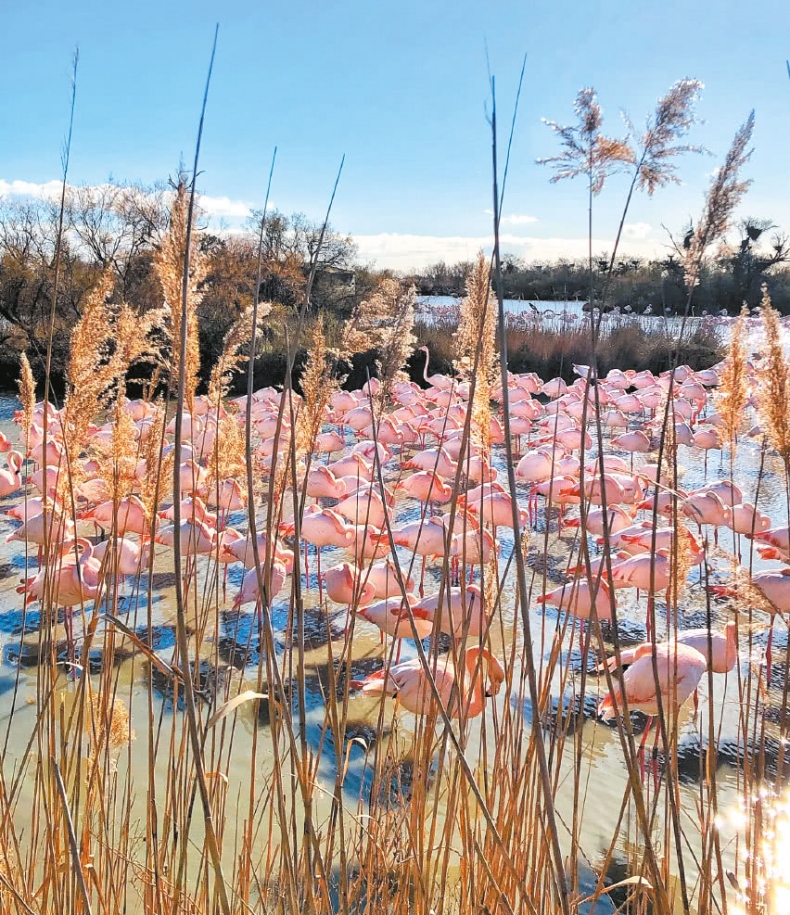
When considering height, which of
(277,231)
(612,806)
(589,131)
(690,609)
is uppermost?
(277,231)

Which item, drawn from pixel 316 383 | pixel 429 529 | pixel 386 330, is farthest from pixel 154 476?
pixel 429 529

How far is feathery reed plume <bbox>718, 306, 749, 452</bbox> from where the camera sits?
96 centimetres

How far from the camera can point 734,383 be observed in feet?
3.17

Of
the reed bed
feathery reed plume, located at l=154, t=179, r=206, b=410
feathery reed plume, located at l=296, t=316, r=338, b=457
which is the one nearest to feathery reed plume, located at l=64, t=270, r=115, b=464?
the reed bed

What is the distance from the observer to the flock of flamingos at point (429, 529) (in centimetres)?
108

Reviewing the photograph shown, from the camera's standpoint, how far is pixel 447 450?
12.1 ft

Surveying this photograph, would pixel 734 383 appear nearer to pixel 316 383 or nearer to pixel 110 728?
pixel 316 383

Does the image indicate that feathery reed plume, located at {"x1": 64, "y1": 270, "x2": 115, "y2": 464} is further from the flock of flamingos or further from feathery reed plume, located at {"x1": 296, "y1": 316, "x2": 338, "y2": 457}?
feathery reed plume, located at {"x1": 296, "y1": 316, "x2": 338, "y2": 457}

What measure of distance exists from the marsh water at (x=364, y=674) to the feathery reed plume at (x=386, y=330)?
40cm

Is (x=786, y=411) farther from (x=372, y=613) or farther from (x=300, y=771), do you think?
(x=372, y=613)

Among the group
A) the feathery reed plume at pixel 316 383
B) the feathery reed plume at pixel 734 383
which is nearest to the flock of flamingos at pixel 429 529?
the feathery reed plume at pixel 734 383

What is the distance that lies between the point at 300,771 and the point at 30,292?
12.5 m

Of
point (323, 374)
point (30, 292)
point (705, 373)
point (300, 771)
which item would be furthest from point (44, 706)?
point (30, 292)

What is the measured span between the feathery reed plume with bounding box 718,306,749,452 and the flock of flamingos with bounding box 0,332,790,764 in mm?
19
